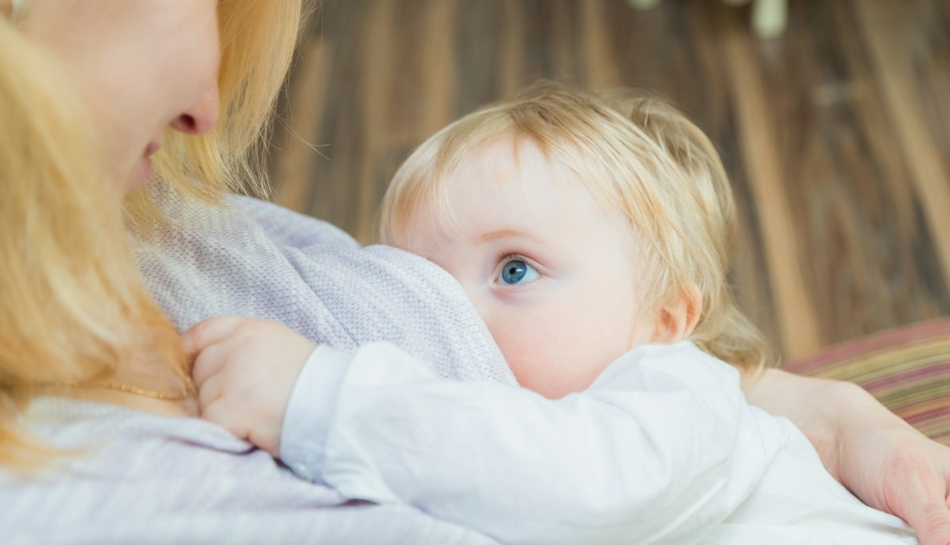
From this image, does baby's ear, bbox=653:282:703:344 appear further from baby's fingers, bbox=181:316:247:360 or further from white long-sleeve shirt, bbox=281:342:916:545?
baby's fingers, bbox=181:316:247:360

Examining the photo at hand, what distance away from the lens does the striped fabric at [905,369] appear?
1.25 metres

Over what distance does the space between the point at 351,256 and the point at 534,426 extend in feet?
1.06

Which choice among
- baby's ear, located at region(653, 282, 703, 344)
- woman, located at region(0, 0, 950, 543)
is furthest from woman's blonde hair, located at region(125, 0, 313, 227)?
baby's ear, located at region(653, 282, 703, 344)

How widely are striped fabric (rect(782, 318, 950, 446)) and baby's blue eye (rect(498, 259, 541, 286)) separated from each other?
1.83ft

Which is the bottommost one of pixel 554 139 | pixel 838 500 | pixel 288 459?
pixel 838 500

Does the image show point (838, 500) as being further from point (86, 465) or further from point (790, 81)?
point (790, 81)

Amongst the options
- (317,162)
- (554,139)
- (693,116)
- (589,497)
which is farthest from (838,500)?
(317,162)

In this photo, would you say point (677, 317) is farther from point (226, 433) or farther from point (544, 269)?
point (226, 433)

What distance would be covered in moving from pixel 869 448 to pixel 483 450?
489mm

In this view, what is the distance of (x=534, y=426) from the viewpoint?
0.74 metres

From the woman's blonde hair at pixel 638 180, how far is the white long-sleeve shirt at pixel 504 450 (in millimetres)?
259

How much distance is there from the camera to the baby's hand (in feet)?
2.43

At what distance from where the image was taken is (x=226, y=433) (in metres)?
0.73

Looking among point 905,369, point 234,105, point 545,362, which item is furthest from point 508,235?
point 905,369
